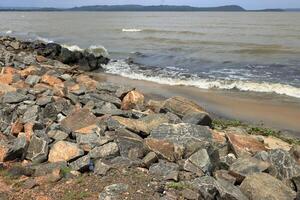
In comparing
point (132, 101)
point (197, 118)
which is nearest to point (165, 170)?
point (197, 118)

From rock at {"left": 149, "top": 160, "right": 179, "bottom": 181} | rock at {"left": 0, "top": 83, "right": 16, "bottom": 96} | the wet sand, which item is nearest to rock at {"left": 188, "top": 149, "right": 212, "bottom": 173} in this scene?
rock at {"left": 149, "top": 160, "right": 179, "bottom": 181}

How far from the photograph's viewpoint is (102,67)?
23.1 metres

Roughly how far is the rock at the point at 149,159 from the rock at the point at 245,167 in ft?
3.94

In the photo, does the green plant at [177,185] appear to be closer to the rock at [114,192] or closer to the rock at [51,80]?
the rock at [114,192]

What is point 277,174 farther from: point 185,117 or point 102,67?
point 102,67

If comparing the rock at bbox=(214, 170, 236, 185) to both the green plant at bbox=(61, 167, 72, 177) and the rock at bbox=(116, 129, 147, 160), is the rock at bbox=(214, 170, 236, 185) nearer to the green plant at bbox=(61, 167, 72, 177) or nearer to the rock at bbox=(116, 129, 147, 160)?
the rock at bbox=(116, 129, 147, 160)

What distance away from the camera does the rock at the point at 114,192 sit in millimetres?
5352

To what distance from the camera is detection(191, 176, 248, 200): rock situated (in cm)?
540

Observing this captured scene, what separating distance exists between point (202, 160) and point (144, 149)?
1093 mm

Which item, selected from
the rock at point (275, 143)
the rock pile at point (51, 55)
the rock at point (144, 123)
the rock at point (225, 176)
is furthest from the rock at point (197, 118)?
the rock pile at point (51, 55)

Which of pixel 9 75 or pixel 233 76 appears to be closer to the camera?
pixel 9 75

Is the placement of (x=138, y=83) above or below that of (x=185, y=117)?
below

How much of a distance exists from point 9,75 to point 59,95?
320cm

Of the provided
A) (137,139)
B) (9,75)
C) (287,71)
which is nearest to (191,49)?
(287,71)
